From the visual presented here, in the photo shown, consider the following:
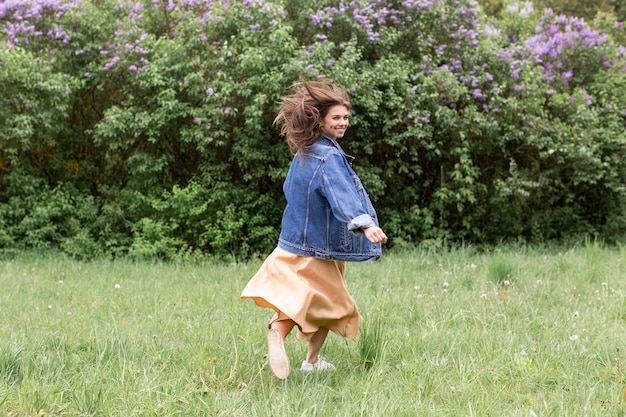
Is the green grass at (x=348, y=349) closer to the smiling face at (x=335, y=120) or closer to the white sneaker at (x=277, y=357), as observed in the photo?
the white sneaker at (x=277, y=357)

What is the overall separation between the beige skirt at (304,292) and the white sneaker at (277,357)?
5.1 inches

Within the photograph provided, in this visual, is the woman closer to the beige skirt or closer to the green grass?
the beige skirt

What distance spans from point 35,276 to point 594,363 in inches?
197

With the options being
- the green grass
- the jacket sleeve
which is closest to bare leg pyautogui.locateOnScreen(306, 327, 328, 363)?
the green grass

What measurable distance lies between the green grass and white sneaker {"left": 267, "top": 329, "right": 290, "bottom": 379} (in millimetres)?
74

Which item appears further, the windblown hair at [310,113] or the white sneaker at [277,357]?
the windblown hair at [310,113]

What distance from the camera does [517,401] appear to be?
3053 millimetres

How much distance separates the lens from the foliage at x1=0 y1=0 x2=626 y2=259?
7777 mm

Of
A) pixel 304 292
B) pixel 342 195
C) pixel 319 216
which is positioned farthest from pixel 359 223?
pixel 304 292

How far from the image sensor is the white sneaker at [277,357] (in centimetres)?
308

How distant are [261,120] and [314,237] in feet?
14.7

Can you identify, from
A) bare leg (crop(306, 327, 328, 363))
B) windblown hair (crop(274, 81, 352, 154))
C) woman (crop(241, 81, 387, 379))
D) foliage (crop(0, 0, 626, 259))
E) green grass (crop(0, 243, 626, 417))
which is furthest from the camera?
foliage (crop(0, 0, 626, 259))

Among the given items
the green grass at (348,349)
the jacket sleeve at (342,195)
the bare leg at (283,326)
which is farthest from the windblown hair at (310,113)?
the green grass at (348,349)

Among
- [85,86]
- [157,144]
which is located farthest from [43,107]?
[157,144]
